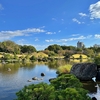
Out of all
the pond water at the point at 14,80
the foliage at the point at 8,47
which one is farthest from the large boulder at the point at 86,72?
the foliage at the point at 8,47

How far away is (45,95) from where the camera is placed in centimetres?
925

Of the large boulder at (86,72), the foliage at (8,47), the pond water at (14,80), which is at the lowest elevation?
the pond water at (14,80)

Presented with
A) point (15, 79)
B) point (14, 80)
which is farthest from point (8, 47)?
point (14, 80)

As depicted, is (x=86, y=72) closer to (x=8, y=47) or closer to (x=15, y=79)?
(x=15, y=79)

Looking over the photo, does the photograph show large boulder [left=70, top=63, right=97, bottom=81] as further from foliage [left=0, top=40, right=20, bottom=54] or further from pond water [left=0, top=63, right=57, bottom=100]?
foliage [left=0, top=40, right=20, bottom=54]

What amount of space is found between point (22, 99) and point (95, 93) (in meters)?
11.4

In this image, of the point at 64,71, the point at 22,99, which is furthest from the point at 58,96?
the point at 64,71

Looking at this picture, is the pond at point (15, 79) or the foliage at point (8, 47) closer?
the pond at point (15, 79)

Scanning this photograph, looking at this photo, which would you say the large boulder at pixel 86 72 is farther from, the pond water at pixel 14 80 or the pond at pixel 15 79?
the pond water at pixel 14 80

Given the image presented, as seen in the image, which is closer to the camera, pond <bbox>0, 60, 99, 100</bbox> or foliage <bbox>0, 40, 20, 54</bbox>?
pond <bbox>0, 60, 99, 100</bbox>

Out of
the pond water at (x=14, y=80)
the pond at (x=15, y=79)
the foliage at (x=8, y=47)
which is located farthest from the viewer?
the foliage at (x=8, y=47)

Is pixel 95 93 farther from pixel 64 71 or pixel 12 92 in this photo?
pixel 64 71

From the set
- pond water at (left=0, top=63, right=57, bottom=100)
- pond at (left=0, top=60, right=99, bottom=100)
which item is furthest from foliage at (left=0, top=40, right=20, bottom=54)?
pond water at (left=0, top=63, right=57, bottom=100)

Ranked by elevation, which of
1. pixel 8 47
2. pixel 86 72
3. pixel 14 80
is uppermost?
pixel 8 47
